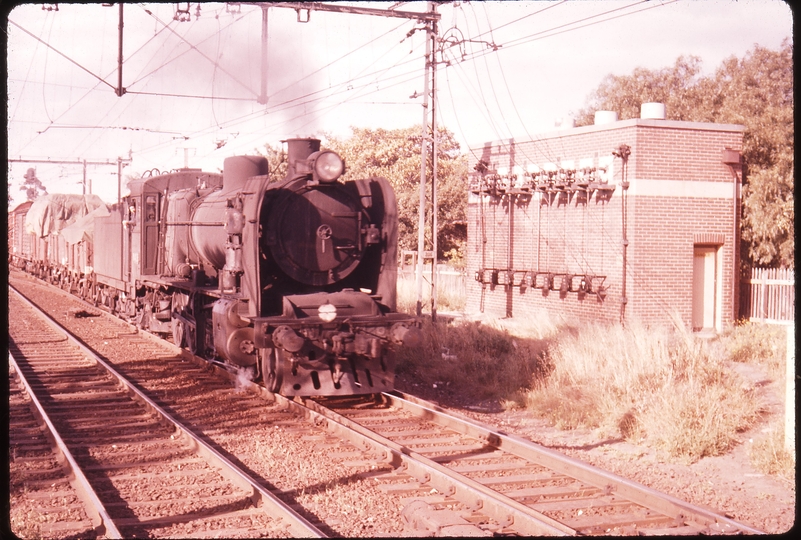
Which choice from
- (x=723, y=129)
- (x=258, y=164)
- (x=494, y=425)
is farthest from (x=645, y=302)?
(x=258, y=164)

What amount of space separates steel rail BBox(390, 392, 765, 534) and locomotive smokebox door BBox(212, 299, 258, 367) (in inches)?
79.2

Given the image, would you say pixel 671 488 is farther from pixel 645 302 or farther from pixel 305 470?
pixel 645 302

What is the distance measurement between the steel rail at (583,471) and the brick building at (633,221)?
7.65 m

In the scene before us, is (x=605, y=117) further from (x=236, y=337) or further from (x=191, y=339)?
(x=236, y=337)

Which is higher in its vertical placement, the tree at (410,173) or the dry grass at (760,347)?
the tree at (410,173)

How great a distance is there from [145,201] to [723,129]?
11.9 meters

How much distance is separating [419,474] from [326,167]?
4.43 m

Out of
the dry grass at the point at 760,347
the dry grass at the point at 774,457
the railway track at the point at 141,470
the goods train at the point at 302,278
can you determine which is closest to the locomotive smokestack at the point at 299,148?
the goods train at the point at 302,278

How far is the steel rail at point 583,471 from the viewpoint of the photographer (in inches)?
216

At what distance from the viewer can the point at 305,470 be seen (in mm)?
7051

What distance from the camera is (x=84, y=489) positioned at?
20.7ft

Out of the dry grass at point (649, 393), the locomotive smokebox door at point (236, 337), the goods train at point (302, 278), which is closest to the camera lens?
the dry grass at point (649, 393)

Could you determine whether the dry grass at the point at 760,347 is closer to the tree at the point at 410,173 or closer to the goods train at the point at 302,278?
the goods train at the point at 302,278

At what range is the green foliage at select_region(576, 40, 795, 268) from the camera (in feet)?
53.9
